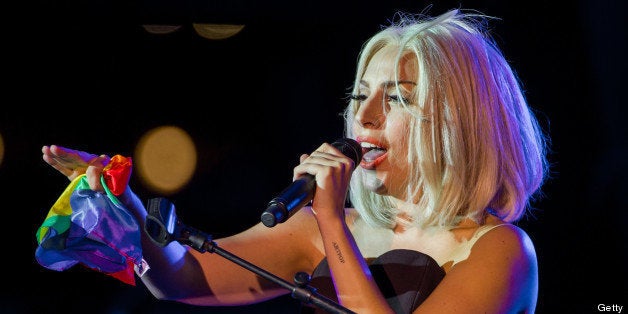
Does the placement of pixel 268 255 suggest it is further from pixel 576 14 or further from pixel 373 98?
pixel 576 14

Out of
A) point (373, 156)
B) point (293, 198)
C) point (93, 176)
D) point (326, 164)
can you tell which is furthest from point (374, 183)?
point (93, 176)

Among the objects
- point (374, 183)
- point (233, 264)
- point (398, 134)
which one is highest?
point (398, 134)

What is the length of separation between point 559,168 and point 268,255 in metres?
1.50

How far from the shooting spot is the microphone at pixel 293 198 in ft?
3.21

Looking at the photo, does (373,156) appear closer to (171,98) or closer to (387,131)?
(387,131)

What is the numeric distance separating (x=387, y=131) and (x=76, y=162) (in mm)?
710

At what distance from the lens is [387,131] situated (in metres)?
1.44

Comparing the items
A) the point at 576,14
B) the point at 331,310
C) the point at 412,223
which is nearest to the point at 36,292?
the point at 412,223

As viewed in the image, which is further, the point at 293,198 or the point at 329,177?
the point at 329,177

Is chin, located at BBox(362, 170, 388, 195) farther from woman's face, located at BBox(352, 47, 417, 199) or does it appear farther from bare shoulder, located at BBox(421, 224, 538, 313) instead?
bare shoulder, located at BBox(421, 224, 538, 313)

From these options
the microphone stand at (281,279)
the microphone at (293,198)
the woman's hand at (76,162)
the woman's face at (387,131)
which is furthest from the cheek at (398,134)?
the woman's hand at (76,162)

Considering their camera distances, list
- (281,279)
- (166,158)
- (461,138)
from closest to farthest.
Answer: (281,279)
(461,138)
(166,158)

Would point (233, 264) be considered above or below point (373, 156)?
below

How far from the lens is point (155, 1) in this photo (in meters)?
3.04
